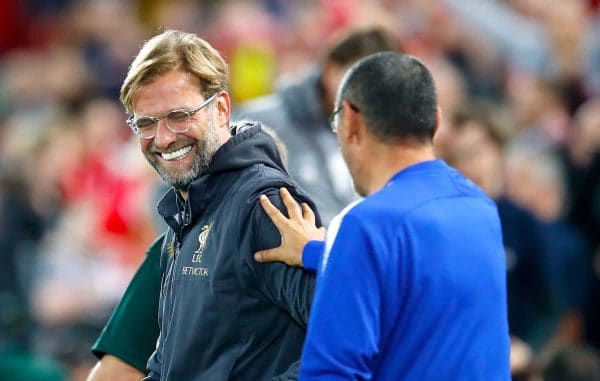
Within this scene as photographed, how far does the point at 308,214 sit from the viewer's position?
162 inches

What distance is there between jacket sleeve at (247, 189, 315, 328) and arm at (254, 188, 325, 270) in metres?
0.02

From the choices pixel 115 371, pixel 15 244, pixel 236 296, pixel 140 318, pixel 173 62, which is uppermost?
pixel 173 62

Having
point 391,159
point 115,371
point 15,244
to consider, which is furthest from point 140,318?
point 15,244

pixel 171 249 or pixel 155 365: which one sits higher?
pixel 171 249

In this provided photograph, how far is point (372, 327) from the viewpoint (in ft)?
11.6

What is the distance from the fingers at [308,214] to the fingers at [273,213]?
0.10 m

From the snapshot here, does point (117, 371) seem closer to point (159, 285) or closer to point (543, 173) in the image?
point (159, 285)

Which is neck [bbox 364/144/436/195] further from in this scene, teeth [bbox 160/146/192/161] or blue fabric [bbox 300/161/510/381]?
teeth [bbox 160/146/192/161]

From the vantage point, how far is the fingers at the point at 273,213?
4.00 metres

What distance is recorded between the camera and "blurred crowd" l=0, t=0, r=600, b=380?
7.58m

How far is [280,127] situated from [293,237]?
8.35 ft

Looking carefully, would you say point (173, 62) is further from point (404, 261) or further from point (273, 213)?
point (404, 261)

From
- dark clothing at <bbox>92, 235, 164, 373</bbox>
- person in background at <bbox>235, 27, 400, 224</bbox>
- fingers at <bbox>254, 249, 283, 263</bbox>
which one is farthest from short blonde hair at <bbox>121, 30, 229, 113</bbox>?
person in background at <bbox>235, 27, 400, 224</bbox>

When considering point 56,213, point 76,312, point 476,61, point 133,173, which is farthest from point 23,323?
point 476,61
